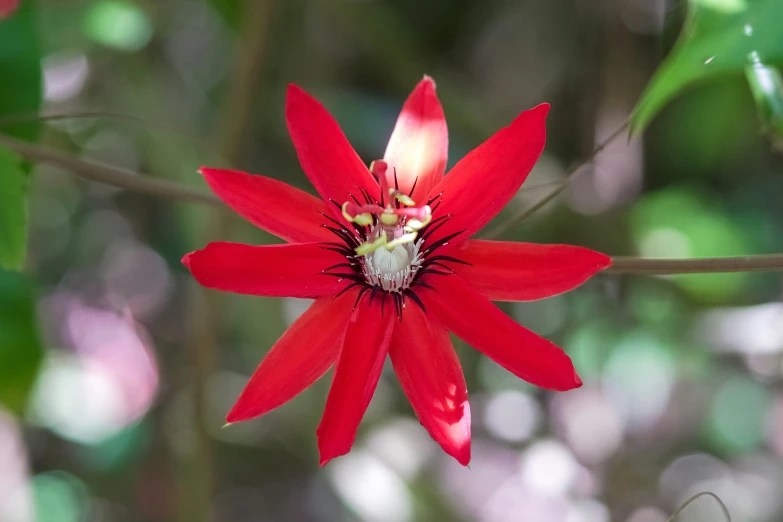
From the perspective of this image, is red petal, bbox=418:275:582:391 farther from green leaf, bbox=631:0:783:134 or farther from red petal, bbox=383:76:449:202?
green leaf, bbox=631:0:783:134

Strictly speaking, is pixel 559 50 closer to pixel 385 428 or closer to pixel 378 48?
pixel 378 48

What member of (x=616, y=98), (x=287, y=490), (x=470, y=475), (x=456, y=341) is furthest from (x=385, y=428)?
(x=616, y=98)

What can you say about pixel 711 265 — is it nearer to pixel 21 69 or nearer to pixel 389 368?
pixel 21 69

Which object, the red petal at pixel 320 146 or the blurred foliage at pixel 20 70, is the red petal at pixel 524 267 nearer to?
the red petal at pixel 320 146

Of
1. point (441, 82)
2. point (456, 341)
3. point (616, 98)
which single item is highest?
point (441, 82)

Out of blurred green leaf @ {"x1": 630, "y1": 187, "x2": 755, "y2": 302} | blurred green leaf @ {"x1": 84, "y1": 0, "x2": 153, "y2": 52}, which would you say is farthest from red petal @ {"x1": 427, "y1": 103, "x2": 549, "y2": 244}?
blurred green leaf @ {"x1": 84, "y1": 0, "x2": 153, "y2": 52}

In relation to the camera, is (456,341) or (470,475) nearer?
(456,341)

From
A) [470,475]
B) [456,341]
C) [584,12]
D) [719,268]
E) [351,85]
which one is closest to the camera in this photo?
[719,268]
